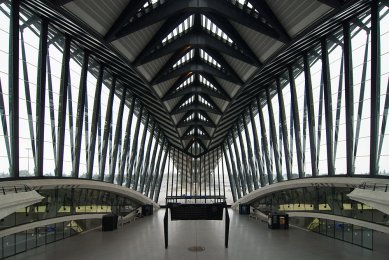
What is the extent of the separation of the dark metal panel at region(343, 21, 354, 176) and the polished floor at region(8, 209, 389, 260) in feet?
15.4

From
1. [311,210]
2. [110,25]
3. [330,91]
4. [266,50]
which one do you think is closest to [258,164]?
[311,210]

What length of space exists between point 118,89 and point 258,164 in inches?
748

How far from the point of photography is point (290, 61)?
25016 millimetres

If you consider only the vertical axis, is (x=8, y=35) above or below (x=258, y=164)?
above

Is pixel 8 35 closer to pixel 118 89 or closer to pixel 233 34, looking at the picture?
pixel 233 34

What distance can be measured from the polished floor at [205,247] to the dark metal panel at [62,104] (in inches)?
193

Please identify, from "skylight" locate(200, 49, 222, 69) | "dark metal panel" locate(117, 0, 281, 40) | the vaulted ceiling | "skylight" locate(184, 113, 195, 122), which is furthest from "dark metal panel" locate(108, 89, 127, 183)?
"dark metal panel" locate(117, 0, 281, 40)

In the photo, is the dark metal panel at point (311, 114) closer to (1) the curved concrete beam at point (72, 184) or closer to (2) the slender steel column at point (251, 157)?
(1) the curved concrete beam at point (72, 184)

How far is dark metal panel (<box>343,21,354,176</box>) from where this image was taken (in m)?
18.5

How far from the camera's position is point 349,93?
18891 millimetres

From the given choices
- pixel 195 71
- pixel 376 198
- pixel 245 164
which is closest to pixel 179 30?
pixel 195 71

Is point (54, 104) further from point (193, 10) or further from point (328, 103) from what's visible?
point (328, 103)

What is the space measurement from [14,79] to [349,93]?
16.5 m

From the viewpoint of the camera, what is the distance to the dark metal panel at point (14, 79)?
15477 millimetres
